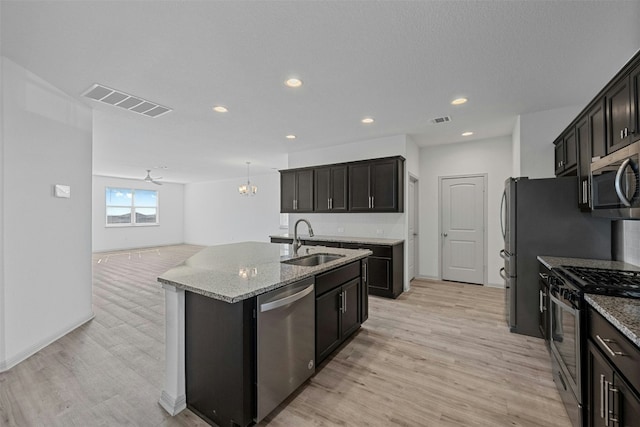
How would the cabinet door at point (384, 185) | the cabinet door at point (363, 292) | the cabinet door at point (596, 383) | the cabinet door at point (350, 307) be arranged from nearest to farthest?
1. the cabinet door at point (596, 383)
2. the cabinet door at point (350, 307)
3. the cabinet door at point (363, 292)
4. the cabinet door at point (384, 185)

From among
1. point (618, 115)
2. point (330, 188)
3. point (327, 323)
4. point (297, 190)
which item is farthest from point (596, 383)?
point (297, 190)

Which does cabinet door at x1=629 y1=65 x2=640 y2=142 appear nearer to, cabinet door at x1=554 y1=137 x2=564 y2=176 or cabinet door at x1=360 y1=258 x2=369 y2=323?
cabinet door at x1=554 y1=137 x2=564 y2=176

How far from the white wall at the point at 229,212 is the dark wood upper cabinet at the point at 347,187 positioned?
341cm

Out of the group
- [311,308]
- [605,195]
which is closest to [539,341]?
[605,195]

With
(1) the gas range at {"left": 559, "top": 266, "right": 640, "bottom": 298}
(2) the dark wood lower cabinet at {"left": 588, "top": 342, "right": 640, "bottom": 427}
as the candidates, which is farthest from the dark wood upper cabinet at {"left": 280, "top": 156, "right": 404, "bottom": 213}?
(2) the dark wood lower cabinet at {"left": 588, "top": 342, "right": 640, "bottom": 427}

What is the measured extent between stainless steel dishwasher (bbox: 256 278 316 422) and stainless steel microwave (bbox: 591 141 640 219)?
2163mm

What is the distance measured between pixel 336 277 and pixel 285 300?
2.67 feet

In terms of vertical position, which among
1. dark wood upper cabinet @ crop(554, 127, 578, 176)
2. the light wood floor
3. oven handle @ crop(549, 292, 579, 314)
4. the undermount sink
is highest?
dark wood upper cabinet @ crop(554, 127, 578, 176)

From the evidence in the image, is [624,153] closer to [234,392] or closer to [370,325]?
[370,325]

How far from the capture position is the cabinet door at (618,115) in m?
1.83

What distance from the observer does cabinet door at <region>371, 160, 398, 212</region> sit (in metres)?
4.50

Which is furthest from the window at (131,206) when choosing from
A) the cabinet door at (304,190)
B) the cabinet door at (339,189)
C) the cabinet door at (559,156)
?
the cabinet door at (559,156)

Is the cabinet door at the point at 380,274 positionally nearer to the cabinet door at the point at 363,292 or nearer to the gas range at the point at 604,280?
the cabinet door at the point at 363,292

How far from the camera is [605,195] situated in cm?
203
